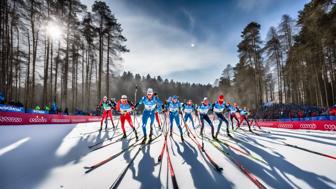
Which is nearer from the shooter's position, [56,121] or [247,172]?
[247,172]

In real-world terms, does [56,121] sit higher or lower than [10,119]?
lower

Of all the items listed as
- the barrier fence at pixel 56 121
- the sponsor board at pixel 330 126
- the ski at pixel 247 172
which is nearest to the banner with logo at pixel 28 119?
the barrier fence at pixel 56 121

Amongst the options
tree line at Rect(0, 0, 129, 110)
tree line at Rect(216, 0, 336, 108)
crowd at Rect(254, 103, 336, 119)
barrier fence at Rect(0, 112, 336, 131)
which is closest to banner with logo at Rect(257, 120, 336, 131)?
barrier fence at Rect(0, 112, 336, 131)

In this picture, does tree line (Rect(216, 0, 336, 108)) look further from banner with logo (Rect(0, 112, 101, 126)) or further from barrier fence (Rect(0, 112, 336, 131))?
banner with logo (Rect(0, 112, 101, 126))

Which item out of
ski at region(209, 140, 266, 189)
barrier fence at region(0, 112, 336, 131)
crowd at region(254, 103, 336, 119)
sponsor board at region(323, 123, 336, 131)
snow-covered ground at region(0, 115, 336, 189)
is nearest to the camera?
ski at region(209, 140, 266, 189)

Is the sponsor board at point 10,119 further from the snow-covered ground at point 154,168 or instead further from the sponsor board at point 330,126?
the sponsor board at point 330,126

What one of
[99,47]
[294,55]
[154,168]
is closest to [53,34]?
[99,47]

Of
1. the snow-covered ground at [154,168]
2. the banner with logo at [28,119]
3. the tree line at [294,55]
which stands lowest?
the snow-covered ground at [154,168]

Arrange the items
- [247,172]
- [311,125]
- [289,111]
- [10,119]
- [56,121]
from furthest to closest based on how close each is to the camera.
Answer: [289,111] → [56,121] → [311,125] → [10,119] → [247,172]

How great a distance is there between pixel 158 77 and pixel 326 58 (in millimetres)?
78819

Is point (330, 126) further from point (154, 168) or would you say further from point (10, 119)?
point (10, 119)

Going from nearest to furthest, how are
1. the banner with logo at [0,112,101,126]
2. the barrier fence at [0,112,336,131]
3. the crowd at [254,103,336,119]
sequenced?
the banner with logo at [0,112,101,126], the barrier fence at [0,112,336,131], the crowd at [254,103,336,119]

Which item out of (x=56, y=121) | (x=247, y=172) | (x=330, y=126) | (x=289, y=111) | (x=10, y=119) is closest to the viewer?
(x=247, y=172)

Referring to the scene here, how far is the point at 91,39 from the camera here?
22125 mm
